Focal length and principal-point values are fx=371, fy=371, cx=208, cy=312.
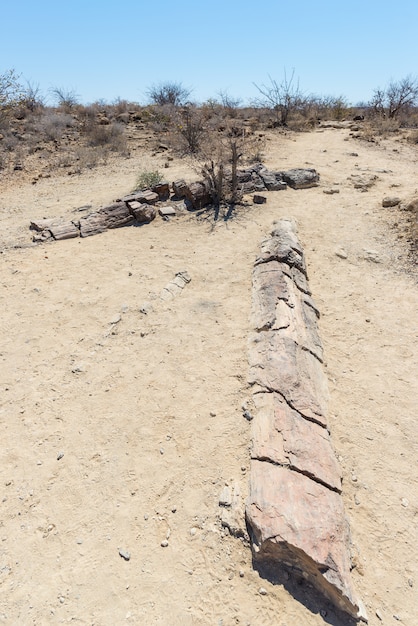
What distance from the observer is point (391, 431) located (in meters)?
3.18

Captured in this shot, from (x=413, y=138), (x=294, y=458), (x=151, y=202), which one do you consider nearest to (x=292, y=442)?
(x=294, y=458)

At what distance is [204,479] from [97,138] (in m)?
12.6

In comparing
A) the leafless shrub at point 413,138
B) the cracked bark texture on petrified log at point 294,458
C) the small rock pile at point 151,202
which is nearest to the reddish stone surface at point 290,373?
the cracked bark texture on petrified log at point 294,458

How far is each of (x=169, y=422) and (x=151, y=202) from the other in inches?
202

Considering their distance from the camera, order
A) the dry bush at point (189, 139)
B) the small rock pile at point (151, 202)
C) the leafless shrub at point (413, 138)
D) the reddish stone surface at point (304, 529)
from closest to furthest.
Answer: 1. the reddish stone surface at point (304, 529)
2. the small rock pile at point (151, 202)
3. the dry bush at point (189, 139)
4. the leafless shrub at point (413, 138)

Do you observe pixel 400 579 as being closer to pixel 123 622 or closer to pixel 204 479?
pixel 204 479

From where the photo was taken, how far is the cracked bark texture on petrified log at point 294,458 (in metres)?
2.07

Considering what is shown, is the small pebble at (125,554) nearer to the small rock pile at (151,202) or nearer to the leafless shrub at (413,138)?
the small rock pile at (151,202)

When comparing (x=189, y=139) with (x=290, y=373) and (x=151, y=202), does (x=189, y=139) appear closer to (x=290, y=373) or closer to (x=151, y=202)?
(x=151, y=202)

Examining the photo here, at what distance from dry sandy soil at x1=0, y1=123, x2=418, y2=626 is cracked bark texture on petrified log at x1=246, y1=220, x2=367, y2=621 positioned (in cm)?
14

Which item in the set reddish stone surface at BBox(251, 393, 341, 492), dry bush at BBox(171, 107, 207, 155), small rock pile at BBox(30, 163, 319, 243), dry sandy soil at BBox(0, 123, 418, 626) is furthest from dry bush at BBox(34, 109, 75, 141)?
reddish stone surface at BBox(251, 393, 341, 492)

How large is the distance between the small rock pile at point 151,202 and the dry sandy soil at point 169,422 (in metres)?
0.28

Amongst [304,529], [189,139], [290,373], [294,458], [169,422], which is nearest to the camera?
[304,529]

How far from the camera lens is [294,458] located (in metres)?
2.57
